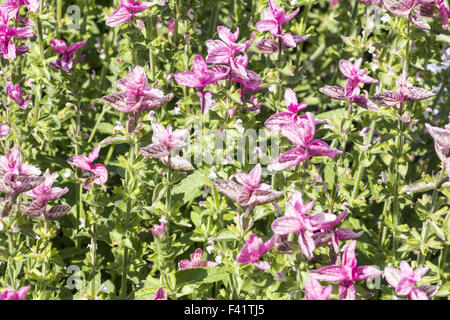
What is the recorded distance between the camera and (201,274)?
253cm

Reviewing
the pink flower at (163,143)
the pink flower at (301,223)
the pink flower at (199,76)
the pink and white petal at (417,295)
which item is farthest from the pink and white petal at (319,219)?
the pink flower at (199,76)

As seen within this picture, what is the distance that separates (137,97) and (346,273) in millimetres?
958

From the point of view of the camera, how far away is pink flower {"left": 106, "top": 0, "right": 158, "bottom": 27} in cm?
262

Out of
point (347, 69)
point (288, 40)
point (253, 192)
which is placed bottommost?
point (253, 192)

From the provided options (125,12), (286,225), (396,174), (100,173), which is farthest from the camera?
(396,174)

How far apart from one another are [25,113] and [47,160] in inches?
14.1

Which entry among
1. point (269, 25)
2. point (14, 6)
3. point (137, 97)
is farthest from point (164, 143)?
Result: point (14, 6)

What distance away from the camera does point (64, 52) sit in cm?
288

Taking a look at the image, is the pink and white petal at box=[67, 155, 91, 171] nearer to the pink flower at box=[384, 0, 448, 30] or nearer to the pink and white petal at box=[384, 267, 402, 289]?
the pink and white petal at box=[384, 267, 402, 289]

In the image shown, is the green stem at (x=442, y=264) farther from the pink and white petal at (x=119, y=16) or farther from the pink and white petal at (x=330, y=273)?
the pink and white petal at (x=119, y=16)

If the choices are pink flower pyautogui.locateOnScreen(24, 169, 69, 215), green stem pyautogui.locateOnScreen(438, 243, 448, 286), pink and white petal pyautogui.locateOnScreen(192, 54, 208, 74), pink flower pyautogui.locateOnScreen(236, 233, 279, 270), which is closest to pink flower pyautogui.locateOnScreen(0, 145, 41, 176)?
pink flower pyautogui.locateOnScreen(24, 169, 69, 215)

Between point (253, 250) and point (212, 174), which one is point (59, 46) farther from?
point (253, 250)

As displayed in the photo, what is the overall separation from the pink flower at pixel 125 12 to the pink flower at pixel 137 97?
400 mm
